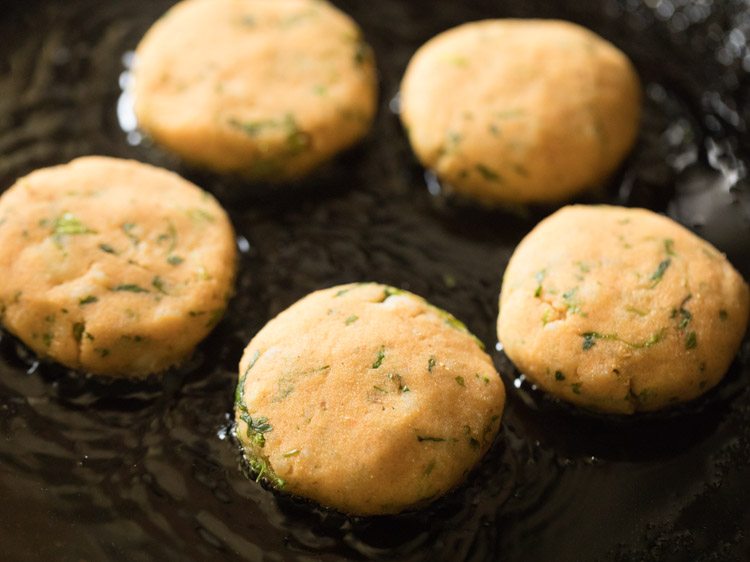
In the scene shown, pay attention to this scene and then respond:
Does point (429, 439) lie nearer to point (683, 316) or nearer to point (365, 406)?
point (365, 406)

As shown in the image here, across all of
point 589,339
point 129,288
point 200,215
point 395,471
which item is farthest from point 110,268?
point 589,339

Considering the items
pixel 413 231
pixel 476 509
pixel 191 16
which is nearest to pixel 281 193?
pixel 413 231

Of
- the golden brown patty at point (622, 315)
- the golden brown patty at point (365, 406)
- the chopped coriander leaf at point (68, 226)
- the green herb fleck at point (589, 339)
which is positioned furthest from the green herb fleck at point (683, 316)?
the chopped coriander leaf at point (68, 226)

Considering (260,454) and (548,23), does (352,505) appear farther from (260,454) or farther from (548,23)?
(548,23)

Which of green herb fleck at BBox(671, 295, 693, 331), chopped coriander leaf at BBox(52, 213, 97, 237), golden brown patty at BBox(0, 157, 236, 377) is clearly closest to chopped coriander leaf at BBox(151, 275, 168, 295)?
golden brown patty at BBox(0, 157, 236, 377)

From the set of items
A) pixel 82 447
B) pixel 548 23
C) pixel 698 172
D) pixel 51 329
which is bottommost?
pixel 82 447

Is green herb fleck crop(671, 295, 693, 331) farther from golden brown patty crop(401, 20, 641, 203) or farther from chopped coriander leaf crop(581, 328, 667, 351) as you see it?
golden brown patty crop(401, 20, 641, 203)
